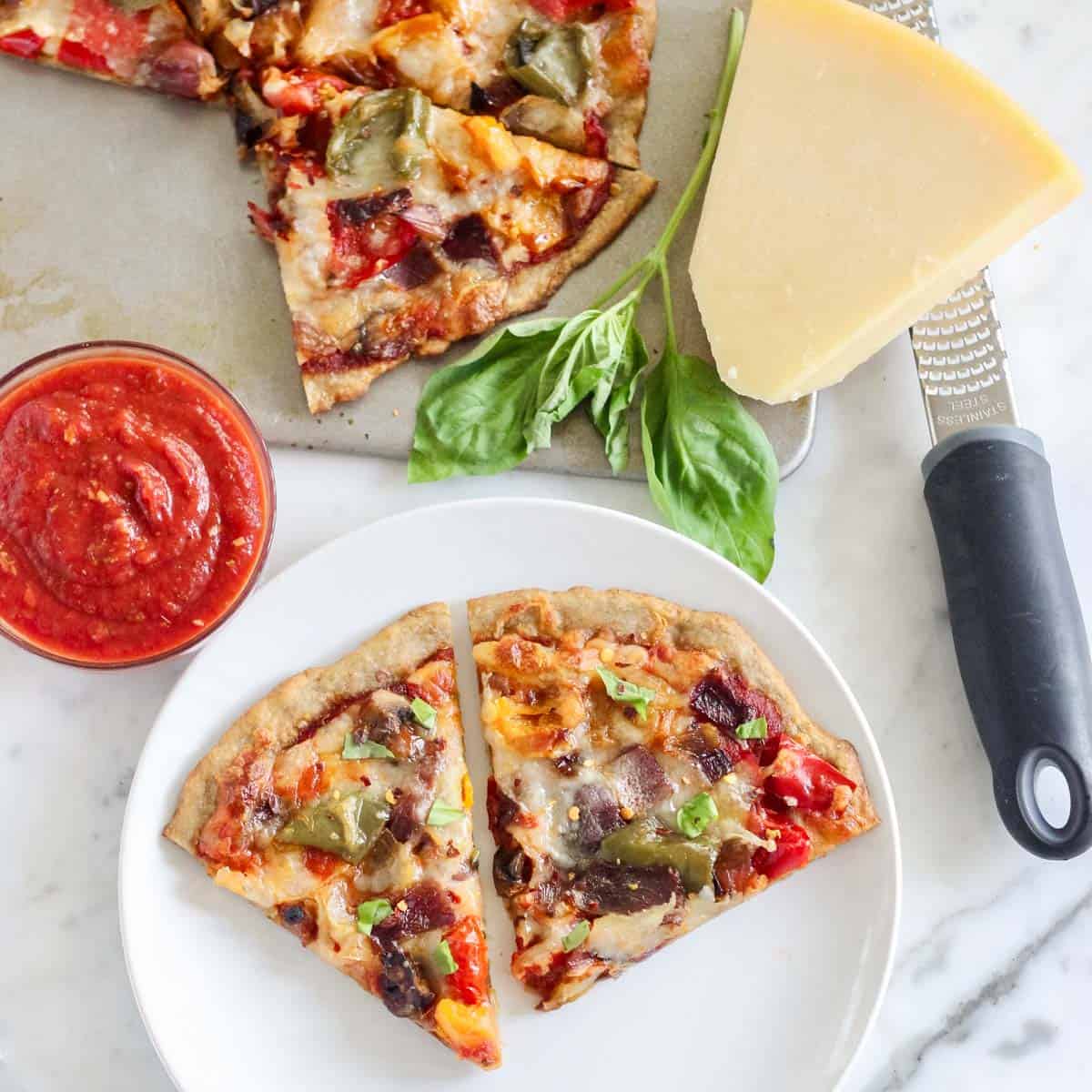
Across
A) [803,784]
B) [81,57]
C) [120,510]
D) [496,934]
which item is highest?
[81,57]

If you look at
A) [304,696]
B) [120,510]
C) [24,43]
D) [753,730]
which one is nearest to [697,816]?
[753,730]

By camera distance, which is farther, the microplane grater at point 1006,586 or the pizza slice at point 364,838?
the microplane grater at point 1006,586

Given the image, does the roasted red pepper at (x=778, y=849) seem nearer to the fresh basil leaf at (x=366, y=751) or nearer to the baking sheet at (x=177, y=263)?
the fresh basil leaf at (x=366, y=751)

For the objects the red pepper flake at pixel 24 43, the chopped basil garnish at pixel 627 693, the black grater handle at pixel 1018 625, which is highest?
the red pepper flake at pixel 24 43

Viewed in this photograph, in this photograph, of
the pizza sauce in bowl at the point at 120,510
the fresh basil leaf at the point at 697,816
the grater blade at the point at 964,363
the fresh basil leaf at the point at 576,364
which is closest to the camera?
the pizza sauce in bowl at the point at 120,510

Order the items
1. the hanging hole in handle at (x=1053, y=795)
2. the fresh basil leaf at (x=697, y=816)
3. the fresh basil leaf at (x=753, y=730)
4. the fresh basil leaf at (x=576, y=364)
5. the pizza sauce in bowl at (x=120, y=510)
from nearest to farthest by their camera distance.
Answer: the pizza sauce in bowl at (x=120, y=510) → the fresh basil leaf at (x=697, y=816) → the fresh basil leaf at (x=753, y=730) → the fresh basil leaf at (x=576, y=364) → the hanging hole in handle at (x=1053, y=795)

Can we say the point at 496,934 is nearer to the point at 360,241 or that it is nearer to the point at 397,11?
the point at 360,241

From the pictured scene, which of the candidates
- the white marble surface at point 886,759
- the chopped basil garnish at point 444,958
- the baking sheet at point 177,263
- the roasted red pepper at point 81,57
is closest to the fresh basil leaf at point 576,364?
the baking sheet at point 177,263

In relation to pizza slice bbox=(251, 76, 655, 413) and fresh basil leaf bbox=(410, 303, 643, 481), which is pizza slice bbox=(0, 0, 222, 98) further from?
fresh basil leaf bbox=(410, 303, 643, 481)
